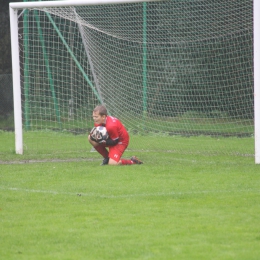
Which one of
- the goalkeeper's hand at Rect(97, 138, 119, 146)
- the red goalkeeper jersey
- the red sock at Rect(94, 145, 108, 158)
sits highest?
the red goalkeeper jersey

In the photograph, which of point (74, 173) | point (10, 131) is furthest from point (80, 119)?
point (74, 173)

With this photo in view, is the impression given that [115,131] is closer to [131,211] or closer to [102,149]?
[102,149]

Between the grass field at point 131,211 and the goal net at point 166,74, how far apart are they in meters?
3.54

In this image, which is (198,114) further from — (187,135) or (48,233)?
(48,233)

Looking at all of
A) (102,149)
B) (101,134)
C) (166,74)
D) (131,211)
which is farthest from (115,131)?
(166,74)

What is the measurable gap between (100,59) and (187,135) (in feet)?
12.8

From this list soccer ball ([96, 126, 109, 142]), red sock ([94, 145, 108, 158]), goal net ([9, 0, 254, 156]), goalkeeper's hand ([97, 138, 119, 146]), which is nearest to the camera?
soccer ball ([96, 126, 109, 142])

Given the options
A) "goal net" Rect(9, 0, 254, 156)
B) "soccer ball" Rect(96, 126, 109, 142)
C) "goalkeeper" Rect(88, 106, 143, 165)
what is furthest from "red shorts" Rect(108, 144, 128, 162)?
"goal net" Rect(9, 0, 254, 156)

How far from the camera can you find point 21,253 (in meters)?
5.91

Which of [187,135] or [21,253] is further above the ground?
[21,253]

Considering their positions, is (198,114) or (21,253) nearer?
(21,253)

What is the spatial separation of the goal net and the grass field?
354cm

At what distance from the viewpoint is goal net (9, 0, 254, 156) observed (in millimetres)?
15344

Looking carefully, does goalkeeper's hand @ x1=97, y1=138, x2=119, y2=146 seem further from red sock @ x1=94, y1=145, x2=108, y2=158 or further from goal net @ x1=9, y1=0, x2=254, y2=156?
goal net @ x1=9, y1=0, x2=254, y2=156
